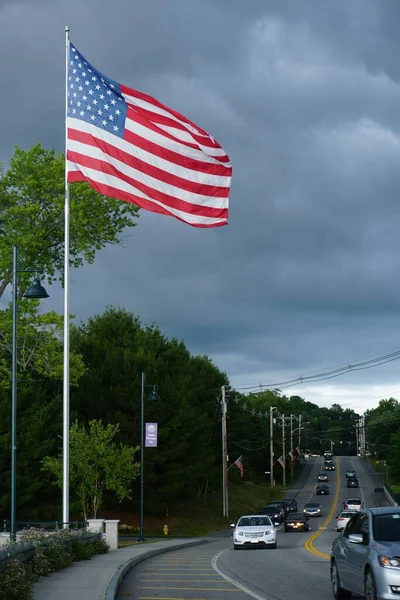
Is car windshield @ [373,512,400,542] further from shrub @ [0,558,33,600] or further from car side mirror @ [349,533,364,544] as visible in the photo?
shrub @ [0,558,33,600]

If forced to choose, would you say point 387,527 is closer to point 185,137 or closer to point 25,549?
point 25,549

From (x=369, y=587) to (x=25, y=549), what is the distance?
8.54m

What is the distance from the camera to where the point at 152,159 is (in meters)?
23.0

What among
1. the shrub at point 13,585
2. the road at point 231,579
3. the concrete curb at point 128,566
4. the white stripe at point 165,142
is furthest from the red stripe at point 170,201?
the shrub at point 13,585

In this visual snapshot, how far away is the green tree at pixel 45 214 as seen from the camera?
42.7 m

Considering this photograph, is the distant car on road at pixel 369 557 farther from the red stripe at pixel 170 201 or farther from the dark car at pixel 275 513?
the dark car at pixel 275 513

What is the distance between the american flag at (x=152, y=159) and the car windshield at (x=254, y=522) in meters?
21.4

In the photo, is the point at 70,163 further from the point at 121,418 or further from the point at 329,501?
the point at 329,501

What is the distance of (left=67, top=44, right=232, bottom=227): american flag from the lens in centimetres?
2266

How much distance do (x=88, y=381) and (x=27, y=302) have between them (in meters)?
27.5

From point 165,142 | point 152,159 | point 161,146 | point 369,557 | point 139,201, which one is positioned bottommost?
point 369,557

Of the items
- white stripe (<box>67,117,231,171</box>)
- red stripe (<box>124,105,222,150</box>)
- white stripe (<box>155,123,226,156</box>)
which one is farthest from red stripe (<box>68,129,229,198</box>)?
red stripe (<box>124,105,222,150</box>)

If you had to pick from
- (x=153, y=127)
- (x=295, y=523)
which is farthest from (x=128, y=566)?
(x=295, y=523)

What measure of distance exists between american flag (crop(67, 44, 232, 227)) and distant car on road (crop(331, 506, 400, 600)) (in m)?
9.42
